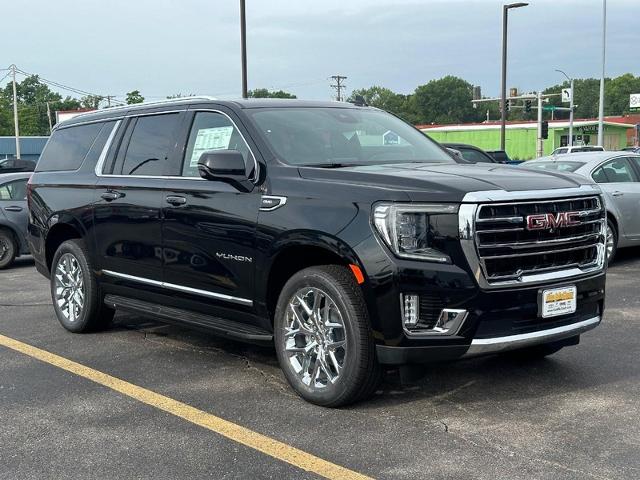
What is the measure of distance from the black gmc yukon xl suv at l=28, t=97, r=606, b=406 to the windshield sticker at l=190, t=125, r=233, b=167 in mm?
11

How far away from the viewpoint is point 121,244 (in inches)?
245

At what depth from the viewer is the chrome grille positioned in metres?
4.20

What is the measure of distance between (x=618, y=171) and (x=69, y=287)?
24.4 ft

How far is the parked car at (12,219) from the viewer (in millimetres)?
12148

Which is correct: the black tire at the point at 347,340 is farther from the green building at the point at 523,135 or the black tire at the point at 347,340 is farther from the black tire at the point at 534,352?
the green building at the point at 523,135

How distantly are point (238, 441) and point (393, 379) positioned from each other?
148 cm

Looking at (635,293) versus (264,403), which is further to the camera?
(635,293)

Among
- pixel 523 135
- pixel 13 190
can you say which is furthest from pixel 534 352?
pixel 523 135

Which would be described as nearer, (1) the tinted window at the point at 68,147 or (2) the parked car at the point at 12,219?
(1) the tinted window at the point at 68,147

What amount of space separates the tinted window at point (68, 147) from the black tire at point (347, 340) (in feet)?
10.4

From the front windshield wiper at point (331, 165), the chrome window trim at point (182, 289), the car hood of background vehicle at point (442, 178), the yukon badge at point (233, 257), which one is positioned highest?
the front windshield wiper at point (331, 165)

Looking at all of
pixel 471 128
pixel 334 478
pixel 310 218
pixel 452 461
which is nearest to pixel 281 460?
pixel 334 478

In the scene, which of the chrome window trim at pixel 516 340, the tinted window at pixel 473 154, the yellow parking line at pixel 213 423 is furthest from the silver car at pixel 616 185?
the yellow parking line at pixel 213 423

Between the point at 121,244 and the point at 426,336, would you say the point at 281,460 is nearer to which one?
the point at 426,336
